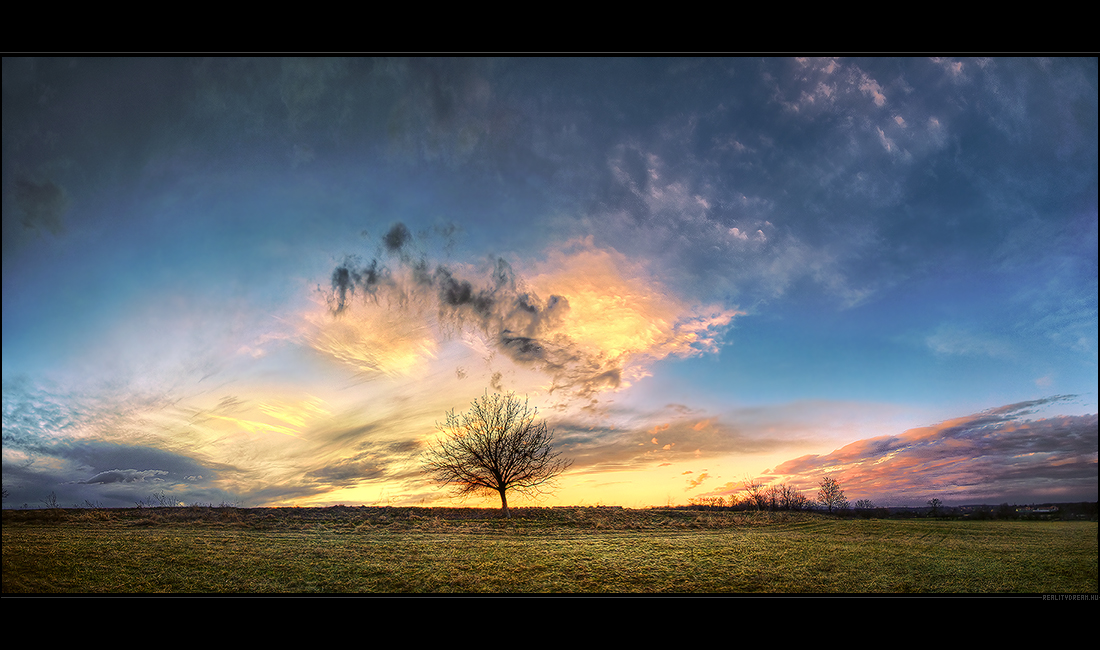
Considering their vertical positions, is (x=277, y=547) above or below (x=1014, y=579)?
above

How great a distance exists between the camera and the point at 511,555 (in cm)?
1656

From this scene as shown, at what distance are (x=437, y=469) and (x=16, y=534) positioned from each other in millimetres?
18584

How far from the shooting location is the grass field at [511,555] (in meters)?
13.2

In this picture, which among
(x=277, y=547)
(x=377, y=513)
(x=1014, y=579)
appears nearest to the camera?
(x=1014, y=579)

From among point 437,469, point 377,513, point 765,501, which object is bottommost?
point 765,501

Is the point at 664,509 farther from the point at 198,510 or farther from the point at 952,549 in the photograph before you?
the point at 198,510

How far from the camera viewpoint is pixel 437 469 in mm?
29484

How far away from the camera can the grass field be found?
1316cm

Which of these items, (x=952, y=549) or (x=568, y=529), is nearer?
(x=952, y=549)
